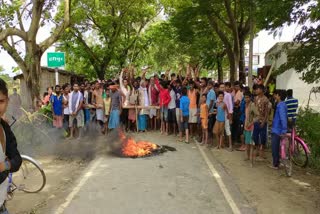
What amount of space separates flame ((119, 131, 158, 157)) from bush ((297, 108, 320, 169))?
13.0 feet

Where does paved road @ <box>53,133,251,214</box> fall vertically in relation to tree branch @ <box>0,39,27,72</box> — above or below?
below

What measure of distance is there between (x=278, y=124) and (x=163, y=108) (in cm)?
597

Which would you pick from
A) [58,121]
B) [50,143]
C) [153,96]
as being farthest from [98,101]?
[50,143]

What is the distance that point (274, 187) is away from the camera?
7789 millimetres

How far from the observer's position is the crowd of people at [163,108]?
39.0ft

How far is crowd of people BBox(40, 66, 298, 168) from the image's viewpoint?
11.9 meters

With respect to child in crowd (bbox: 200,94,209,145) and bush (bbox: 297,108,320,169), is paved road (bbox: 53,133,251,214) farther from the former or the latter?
bush (bbox: 297,108,320,169)

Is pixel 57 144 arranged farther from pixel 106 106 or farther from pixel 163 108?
pixel 163 108

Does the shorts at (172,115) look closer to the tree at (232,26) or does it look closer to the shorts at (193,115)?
the shorts at (193,115)

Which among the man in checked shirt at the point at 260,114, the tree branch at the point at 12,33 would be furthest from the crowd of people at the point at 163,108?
the tree branch at the point at 12,33

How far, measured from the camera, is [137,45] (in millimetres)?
30594

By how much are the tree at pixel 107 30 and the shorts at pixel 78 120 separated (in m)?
13.8

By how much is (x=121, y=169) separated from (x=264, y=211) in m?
3.68

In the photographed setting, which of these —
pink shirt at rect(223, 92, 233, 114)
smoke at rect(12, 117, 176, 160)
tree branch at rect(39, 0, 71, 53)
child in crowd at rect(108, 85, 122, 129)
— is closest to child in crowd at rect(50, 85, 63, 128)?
smoke at rect(12, 117, 176, 160)
